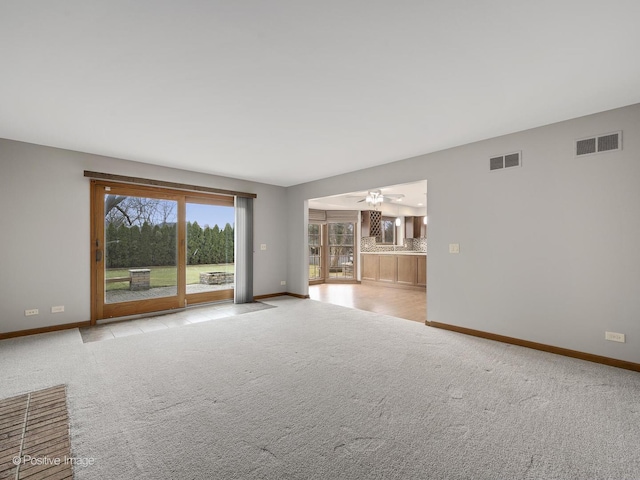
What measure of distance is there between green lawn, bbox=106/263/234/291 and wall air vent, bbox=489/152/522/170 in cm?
507

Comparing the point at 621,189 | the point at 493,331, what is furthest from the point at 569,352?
the point at 621,189

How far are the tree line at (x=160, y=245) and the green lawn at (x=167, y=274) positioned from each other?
0.27ft

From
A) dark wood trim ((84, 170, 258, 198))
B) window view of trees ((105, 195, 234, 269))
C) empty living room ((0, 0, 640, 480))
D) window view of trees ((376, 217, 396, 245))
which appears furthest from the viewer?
window view of trees ((376, 217, 396, 245))

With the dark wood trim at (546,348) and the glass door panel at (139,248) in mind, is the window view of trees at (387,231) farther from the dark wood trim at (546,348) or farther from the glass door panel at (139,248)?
Result: the glass door panel at (139,248)

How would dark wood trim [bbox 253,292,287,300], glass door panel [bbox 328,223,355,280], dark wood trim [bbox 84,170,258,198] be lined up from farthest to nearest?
glass door panel [bbox 328,223,355,280]
dark wood trim [bbox 253,292,287,300]
dark wood trim [bbox 84,170,258,198]

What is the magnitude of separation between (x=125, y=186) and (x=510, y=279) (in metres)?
5.93

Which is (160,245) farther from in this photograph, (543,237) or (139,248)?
(543,237)

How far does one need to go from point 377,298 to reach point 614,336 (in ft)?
13.8

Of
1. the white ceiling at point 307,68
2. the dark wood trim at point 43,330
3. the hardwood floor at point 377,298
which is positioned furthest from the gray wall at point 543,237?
the dark wood trim at point 43,330

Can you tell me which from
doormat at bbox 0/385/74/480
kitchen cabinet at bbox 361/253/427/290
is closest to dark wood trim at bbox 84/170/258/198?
doormat at bbox 0/385/74/480

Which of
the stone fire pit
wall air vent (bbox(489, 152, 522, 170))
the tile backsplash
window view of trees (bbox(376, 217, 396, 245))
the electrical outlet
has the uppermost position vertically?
wall air vent (bbox(489, 152, 522, 170))

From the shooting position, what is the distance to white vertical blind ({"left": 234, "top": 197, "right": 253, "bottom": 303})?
6121 mm

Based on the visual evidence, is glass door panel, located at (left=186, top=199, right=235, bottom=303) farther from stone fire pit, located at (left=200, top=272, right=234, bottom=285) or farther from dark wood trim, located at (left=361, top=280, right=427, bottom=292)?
dark wood trim, located at (left=361, top=280, right=427, bottom=292)

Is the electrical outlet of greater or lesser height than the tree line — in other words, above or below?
below
